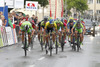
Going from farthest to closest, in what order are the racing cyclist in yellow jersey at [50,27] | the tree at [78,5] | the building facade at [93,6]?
the building facade at [93,6], the tree at [78,5], the racing cyclist in yellow jersey at [50,27]

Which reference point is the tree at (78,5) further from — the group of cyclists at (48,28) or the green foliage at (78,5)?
the group of cyclists at (48,28)

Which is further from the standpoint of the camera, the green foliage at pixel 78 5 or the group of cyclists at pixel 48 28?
the green foliage at pixel 78 5

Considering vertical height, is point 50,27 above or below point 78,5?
below

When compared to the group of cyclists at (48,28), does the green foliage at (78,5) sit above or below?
above

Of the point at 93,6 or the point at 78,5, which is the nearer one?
the point at 78,5

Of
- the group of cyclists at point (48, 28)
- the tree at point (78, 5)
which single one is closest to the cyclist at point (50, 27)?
the group of cyclists at point (48, 28)

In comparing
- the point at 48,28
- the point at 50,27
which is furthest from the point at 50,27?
the point at 48,28

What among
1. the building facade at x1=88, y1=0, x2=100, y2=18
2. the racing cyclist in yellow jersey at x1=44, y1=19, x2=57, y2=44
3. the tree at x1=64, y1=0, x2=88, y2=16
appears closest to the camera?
the racing cyclist in yellow jersey at x1=44, y1=19, x2=57, y2=44

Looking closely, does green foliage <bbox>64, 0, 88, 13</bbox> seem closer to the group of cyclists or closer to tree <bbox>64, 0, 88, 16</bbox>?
tree <bbox>64, 0, 88, 16</bbox>

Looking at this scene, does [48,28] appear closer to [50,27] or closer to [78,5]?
[50,27]

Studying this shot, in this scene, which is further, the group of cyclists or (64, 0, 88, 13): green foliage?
(64, 0, 88, 13): green foliage

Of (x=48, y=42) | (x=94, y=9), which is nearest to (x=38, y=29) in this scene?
(x=48, y=42)

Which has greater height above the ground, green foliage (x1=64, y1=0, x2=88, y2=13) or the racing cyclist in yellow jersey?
green foliage (x1=64, y1=0, x2=88, y2=13)

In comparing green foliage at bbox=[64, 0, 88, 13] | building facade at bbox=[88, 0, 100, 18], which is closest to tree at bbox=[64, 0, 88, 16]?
green foliage at bbox=[64, 0, 88, 13]
